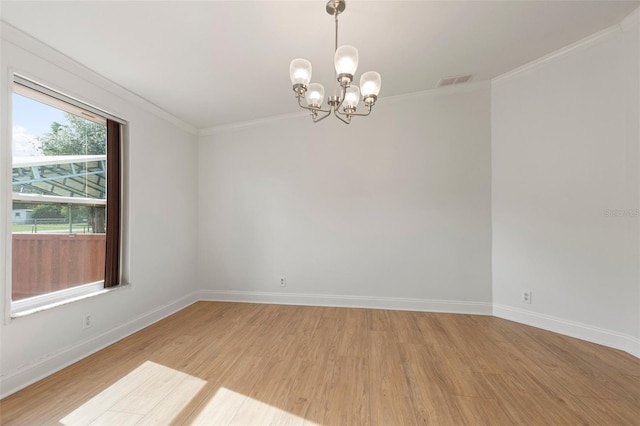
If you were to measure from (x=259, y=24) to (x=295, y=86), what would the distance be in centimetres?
78

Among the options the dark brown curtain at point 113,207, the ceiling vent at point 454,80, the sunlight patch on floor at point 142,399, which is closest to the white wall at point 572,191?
the ceiling vent at point 454,80

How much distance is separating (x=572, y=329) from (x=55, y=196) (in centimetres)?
512

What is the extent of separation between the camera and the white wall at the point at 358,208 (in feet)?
11.4

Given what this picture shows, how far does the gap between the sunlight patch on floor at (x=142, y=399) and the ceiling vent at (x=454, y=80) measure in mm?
3971

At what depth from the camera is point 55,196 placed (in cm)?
227

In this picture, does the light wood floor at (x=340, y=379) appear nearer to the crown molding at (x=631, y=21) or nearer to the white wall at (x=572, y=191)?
the white wall at (x=572, y=191)

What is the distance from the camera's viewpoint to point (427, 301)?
3533 millimetres

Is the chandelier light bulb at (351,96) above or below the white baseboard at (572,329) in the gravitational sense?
above

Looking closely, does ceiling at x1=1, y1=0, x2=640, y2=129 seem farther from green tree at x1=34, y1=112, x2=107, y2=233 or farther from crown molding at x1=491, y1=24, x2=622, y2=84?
green tree at x1=34, y1=112, x2=107, y2=233

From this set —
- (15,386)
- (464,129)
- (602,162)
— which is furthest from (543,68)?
(15,386)

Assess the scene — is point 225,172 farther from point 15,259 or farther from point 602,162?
point 602,162

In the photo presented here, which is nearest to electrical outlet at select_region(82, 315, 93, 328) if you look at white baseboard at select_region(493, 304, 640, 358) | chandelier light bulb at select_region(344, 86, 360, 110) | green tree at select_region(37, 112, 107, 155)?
green tree at select_region(37, 112, 107, 155)

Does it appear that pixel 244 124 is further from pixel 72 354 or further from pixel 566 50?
pixel 566 50

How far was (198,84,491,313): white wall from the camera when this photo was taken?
3475 millimetres
